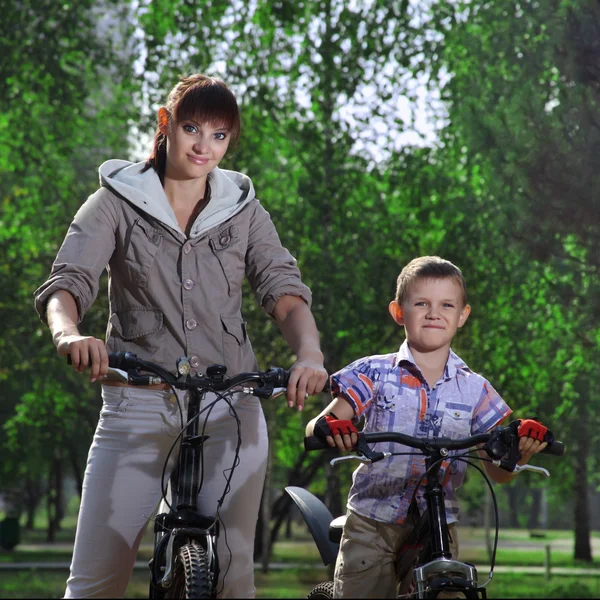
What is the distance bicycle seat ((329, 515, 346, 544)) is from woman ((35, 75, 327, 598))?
62cm

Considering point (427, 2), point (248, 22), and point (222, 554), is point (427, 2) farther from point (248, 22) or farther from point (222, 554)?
point (222, 554)

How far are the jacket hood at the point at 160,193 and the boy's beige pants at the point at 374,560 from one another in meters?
1.20

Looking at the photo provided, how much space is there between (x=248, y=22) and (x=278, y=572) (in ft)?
39.4

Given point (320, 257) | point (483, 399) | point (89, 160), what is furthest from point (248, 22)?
point (483, 399)

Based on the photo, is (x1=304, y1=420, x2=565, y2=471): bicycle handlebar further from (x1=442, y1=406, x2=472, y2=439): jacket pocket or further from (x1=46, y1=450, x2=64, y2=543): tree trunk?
(x1=46, y1=450, x2=64, y2=543): tree trunk

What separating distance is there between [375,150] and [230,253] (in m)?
10.8

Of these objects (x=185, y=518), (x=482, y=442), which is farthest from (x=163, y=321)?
(x=482, y=442)

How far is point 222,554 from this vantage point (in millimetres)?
3484

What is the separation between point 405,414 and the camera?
3887 mm

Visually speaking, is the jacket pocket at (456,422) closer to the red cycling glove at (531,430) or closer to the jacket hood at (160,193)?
the red cycling glove at (531,430)

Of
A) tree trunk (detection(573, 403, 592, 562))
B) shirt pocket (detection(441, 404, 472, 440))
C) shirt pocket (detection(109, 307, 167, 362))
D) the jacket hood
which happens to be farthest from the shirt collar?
tree trunk (detection(573, 403, 592, 562))

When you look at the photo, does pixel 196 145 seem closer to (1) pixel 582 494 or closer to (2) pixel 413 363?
(2) pixel 413 363

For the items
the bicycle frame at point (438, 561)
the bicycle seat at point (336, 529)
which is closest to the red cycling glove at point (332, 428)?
the bicycle frame at point (438, 561)

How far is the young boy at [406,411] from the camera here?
152 inches
